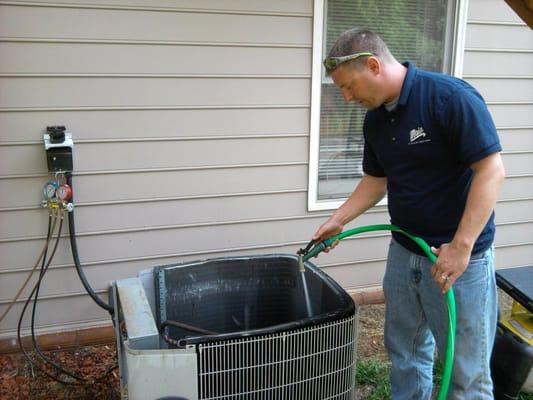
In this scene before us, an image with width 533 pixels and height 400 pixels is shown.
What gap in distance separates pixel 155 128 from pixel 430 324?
1.75m

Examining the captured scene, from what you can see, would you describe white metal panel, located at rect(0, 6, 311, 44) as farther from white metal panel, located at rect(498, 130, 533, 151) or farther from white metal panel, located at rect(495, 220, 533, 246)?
white metal panel, located at rect(495, 220, 533, 246)

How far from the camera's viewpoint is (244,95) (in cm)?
302

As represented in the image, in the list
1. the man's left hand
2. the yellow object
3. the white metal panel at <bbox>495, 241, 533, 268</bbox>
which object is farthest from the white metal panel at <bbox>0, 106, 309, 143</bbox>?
the white metal panel at <bbox>495, 241, 533, 268</bbox>

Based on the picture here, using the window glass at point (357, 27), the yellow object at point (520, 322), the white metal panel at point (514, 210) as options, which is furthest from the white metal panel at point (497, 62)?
the yellow object at point (520, 322)

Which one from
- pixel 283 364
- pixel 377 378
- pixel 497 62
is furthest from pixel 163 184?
pixel 497 62

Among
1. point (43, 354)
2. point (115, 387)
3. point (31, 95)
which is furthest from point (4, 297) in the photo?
point (31, 95)

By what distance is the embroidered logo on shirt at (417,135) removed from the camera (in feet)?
5.84

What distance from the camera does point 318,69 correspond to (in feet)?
10.2

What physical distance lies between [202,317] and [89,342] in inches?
35.7

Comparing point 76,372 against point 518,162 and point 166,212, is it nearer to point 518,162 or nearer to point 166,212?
point 166,212

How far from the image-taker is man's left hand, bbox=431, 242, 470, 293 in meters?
1.67

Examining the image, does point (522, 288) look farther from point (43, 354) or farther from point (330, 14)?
point (43, 354)

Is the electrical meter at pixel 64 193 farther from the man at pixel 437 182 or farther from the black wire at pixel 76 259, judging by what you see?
the man at pixel 437 182

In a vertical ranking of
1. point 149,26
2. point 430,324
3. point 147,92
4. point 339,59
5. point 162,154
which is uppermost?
point 149,26
